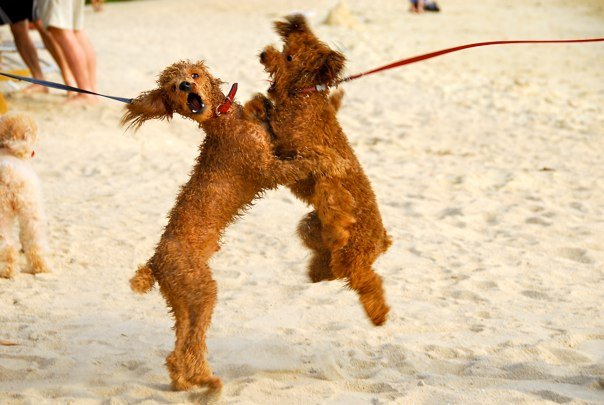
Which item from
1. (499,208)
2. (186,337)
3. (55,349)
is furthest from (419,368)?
(499,208)

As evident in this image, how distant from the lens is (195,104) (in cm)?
332

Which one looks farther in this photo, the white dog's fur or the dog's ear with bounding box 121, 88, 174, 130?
the white dog's fur

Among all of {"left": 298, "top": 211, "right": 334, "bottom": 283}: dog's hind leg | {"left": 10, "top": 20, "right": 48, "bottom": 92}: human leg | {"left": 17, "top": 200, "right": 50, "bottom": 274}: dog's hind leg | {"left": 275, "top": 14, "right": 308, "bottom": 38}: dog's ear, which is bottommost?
{"left": 10, "top": 20, "right": 48, "bottom": 92}: human leg

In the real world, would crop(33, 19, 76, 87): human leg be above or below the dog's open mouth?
below

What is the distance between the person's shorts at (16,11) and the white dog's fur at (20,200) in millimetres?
4148

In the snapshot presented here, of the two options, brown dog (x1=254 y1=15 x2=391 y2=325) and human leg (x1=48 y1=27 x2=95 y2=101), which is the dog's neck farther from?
human leg (x1=48 y1=27 x2=95 y2=101)

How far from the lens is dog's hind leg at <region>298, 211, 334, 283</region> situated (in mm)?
3686

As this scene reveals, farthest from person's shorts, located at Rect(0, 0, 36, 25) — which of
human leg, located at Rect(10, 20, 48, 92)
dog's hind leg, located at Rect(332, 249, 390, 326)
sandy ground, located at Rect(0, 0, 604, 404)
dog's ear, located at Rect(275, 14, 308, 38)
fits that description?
dog's hind leg, located at Rect(332, 249, 390, 326)

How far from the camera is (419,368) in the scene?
4.05 m

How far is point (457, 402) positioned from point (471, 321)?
1198 mm

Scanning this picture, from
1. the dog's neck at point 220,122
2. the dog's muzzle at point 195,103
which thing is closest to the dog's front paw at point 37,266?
the dog's neck at point 220,122

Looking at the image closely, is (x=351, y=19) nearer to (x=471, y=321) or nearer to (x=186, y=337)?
(x=471, y=321)

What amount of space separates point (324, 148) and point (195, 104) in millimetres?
557

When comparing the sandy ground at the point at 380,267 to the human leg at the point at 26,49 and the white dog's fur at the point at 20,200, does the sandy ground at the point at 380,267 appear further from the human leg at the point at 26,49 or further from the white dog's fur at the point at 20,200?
the human leg at the point at 26,49
